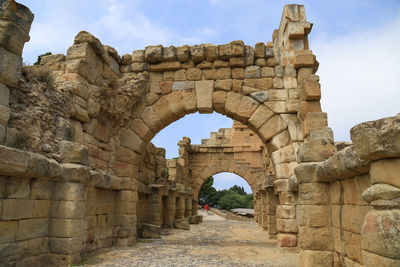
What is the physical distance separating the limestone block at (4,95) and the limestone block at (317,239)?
373 cm

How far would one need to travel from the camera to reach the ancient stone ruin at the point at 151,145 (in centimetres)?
268

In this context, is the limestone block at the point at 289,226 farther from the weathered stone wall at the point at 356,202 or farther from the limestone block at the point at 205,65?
the limestone block at the point at 205,65

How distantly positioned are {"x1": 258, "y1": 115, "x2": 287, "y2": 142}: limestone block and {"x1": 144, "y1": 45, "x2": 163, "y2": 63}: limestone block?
2793 millimetres

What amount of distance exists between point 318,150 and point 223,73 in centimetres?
381

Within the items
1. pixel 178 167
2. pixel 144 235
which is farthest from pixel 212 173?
pixel 144 235

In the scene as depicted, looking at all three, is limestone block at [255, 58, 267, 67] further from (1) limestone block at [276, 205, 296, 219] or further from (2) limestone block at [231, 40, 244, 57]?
(1) limestone block at [276, 205, 296, 219]

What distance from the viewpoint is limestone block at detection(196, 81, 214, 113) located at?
269 inches

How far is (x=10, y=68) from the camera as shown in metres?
3.64

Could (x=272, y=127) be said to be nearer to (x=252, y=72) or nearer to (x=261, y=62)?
(x=252, y=72)

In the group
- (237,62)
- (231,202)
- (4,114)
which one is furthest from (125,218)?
(231,202)

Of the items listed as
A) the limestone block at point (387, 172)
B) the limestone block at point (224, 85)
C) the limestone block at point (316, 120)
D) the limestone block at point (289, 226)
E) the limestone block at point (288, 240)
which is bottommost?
the limestone block at point (288, 240)

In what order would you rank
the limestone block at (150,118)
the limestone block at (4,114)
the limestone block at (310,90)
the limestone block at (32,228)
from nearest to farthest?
the limestone block at (4,114), the limestone block at (32,228), the limestone block at (310,90), the limestone block at (150,118)

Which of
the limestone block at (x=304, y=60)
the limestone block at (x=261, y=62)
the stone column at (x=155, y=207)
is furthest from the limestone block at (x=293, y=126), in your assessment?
the stone column at (x=155, y=207)

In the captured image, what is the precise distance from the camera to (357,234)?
275cm
